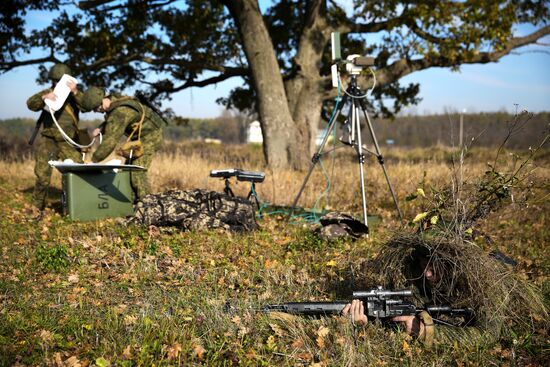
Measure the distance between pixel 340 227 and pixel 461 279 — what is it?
9.12 ft

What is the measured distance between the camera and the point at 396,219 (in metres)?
8.46

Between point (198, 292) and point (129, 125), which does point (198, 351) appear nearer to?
point (198, 292)

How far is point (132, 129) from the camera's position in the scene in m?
8.00

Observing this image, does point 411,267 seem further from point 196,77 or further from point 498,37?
point 196,77

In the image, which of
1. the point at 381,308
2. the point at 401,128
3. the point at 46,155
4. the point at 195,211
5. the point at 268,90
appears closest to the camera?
the point at 381,308

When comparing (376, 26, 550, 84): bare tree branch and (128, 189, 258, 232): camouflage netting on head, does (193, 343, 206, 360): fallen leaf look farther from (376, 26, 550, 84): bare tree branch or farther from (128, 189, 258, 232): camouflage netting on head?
(376, 26, 550, 84): bare tree branch

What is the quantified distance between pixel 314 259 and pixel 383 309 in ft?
6.97

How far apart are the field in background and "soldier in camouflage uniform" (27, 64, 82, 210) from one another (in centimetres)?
53

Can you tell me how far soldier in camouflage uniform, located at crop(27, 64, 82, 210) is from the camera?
8.12m

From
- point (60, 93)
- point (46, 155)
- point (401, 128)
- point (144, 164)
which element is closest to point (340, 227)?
point (144, 164)

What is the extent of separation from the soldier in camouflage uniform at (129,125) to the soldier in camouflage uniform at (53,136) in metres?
0.52

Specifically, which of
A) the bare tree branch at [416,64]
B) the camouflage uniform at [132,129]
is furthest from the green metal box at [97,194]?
the bare tree branch at [416,64]

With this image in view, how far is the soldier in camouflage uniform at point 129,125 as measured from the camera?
7.47m

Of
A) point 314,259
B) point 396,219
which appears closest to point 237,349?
point 314,259
